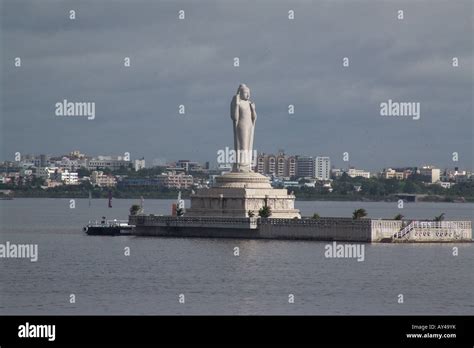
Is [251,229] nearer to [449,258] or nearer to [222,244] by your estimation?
[222,244]

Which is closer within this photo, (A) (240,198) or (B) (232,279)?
(B) (232,279)

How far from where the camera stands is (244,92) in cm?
8881

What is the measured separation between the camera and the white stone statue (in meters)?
88.6

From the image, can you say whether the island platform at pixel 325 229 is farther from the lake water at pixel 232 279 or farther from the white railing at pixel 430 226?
the lake water at pixel 232 279

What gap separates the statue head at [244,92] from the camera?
88.7m

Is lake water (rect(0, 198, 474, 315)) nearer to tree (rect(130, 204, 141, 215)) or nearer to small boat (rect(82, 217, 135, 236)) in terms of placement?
small boat (rect(82, 217, 135, 236))

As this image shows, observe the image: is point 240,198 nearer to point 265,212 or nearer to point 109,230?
point 265,212

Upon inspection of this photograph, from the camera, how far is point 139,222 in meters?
90.7

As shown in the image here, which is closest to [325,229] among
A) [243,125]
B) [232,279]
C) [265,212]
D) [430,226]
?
[265,212]

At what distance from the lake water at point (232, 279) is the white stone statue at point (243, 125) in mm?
5923

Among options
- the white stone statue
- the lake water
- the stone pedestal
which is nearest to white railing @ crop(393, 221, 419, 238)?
the lake water

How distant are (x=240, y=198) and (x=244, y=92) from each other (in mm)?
6662

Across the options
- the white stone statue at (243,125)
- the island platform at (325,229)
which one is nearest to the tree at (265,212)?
the island platform at (325,229)

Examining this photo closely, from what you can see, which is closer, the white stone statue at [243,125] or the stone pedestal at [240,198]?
the stone pedestal at [240,198]
